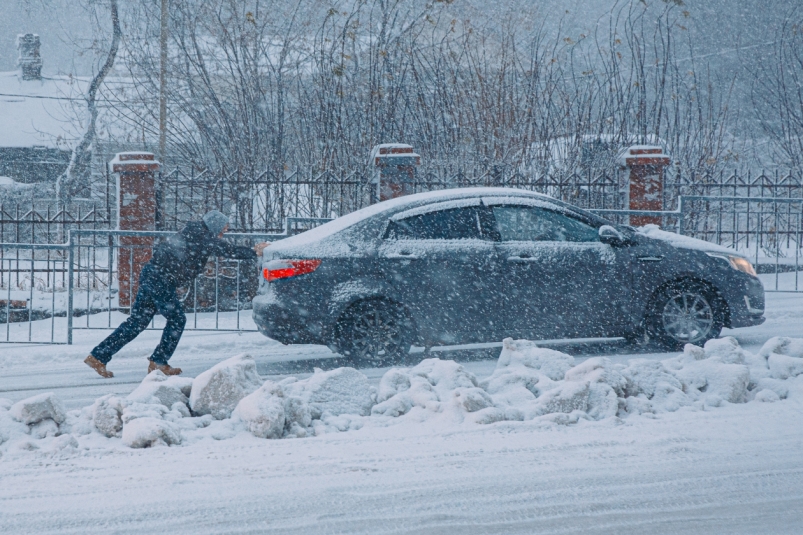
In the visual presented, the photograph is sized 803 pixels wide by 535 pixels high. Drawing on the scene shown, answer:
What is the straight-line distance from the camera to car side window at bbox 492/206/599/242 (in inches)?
304

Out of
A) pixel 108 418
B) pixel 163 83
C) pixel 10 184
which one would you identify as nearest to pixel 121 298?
pixel 163 83

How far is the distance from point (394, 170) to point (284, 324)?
15.9 ft

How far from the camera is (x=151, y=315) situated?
7.47m

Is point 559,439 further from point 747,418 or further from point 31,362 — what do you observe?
point 31,362

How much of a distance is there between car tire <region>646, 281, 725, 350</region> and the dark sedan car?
0.01 metres

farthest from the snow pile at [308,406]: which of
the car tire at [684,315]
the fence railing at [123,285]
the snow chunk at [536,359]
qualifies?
the fence railing at [123,285]

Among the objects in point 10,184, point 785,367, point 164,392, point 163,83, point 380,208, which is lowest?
point 164,392

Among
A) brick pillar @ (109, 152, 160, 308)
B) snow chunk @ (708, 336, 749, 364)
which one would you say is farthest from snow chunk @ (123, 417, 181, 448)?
brick pillar @ (109, 152, 160, 308)

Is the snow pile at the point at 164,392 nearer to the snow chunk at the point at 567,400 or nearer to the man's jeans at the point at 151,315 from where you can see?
the man's jeans at the point at 151,315

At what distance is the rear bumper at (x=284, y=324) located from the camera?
7.27 metres

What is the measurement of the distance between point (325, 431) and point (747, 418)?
104 inches

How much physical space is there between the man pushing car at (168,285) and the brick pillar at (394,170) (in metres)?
4.42

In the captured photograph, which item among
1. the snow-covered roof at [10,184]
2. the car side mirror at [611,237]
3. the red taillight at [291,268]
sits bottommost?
the red taillight at [291,268]

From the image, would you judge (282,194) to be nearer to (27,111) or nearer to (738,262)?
(738,262)
